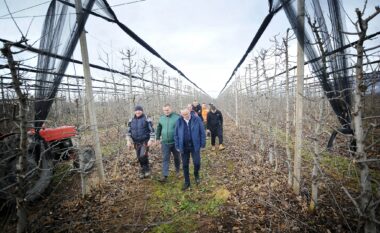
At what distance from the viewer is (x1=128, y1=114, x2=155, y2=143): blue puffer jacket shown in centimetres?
521

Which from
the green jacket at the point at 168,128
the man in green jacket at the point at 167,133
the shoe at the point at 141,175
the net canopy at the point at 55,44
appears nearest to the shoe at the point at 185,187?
the man in green jacket at the point at 167,133

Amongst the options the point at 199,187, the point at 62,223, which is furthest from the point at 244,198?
the point at 62,223

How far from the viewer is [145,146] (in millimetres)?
5297

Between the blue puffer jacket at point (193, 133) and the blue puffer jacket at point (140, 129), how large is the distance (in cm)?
75

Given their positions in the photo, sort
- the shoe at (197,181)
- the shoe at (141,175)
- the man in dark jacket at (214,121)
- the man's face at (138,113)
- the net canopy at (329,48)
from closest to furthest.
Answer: the net canopy at (329,48) < the shoe at (197,181) < the man's face at (138,113) < the shoe at (141,175) < the man in dark jacket at (214,121)

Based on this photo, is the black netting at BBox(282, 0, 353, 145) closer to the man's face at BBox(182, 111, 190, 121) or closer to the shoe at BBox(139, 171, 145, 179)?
the man's face at BBox(182, 111, 190, 121)

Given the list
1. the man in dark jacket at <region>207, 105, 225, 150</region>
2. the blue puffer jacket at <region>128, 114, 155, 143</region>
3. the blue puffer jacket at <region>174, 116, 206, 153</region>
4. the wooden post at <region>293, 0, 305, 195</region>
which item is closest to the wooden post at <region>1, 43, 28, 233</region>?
the blue puffer jacket at <region>174, 116, 206, 153</region>

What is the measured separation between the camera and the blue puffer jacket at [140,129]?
5.21 m

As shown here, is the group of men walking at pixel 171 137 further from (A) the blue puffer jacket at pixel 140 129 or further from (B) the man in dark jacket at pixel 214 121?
(B) the man in dark jacket at pixel 214 121

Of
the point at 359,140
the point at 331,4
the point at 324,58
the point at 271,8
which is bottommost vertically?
the point at 359,140

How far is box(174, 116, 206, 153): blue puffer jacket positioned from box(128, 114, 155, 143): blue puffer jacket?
75cm

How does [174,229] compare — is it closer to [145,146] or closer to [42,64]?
[145,146]

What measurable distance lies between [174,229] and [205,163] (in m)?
3.35

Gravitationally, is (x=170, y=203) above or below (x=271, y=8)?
below
